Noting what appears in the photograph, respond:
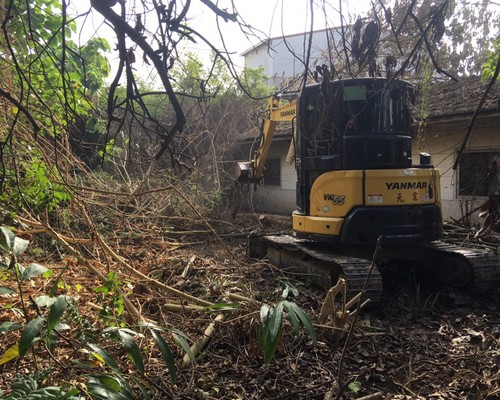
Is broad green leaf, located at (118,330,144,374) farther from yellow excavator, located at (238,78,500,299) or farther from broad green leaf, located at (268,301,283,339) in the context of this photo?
yellow excavator, located at (238,78,500,299)

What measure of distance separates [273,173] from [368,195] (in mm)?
10428

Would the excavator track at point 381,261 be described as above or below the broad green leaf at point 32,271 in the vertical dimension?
below

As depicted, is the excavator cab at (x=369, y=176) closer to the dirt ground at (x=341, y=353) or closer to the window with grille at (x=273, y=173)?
the dirt ground at (x=341, y=353)

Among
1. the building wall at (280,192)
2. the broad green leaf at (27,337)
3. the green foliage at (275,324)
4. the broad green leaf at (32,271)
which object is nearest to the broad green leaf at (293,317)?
the green foliage at (275,324)

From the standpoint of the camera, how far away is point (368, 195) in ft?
18.9

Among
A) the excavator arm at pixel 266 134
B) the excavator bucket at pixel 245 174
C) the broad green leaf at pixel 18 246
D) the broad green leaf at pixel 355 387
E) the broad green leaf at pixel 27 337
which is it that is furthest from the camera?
the excavator bucket at pixel 245 174

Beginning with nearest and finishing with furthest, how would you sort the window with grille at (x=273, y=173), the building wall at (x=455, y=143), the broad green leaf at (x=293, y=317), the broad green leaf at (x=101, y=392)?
1. the broad green leaf at (x=101, y=392)
2. the broad green leaf at (x=293, y=317)
3. the building wall at (x=455, y=143)
4. the window with grille at (x=273, y=173)

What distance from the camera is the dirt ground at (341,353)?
3.42 metres

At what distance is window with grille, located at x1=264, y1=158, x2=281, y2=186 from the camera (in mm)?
15874

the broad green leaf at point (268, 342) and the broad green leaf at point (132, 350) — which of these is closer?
the broad green leaf at point (132, 350)

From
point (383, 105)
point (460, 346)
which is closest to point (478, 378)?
point (460, 346)

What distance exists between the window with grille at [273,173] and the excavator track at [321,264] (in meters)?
8.15

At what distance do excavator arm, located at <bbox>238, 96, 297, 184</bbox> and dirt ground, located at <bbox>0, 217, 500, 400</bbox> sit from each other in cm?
297

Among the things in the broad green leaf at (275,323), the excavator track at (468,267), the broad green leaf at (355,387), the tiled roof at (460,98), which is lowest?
the broad green leaf at (355,387)
